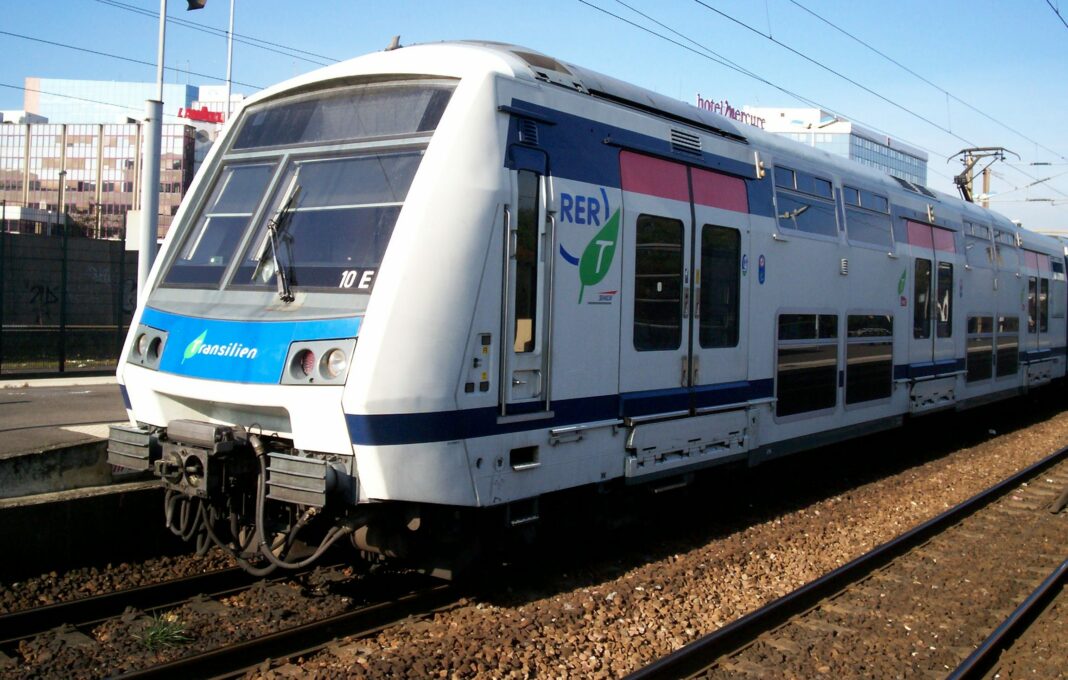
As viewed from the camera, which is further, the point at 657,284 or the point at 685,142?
the point at 685,142

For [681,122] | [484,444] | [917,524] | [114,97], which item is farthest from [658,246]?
[114,97]

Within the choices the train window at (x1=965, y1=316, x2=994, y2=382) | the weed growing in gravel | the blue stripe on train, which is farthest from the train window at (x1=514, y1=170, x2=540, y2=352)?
the train window at (x1=965, y1=316, x2=994, y2=382)

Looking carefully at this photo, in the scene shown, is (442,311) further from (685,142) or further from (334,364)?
(685,142)

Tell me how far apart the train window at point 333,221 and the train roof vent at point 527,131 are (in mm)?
665

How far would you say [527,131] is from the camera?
569cm

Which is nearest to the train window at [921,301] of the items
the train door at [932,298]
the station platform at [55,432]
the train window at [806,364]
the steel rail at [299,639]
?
the train door at [932,298]

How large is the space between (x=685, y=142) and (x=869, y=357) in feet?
13.3

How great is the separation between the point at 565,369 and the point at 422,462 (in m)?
1.27

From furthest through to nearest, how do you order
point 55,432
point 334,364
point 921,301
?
point 921,301 → point 55,432 → point 334,364

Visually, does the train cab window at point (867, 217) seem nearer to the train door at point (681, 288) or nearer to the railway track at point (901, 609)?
the train door at point (681, 288)

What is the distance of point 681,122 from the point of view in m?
7.28

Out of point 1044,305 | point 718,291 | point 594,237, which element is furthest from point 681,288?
point 1044,305

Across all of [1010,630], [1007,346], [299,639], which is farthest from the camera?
[1007,346]

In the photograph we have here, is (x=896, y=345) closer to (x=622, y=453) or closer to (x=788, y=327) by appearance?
(x=788, y=327)
